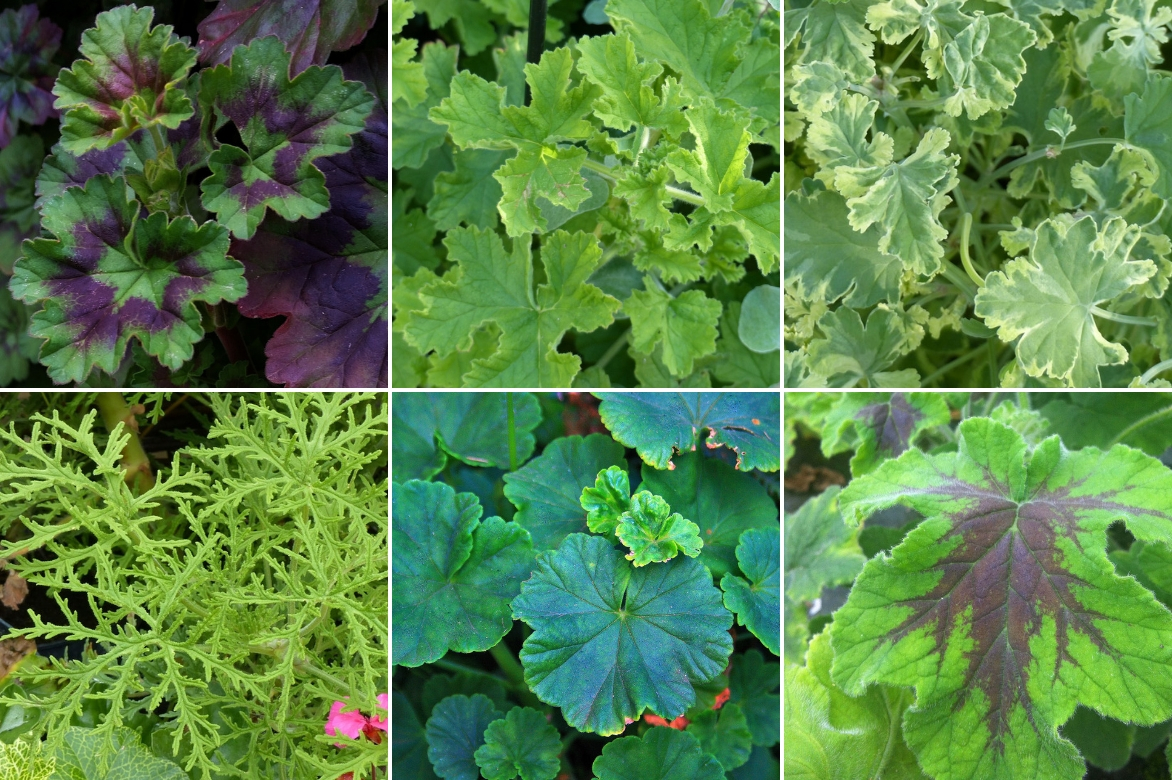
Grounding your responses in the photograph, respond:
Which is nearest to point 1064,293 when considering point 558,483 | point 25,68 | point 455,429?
point 558,483

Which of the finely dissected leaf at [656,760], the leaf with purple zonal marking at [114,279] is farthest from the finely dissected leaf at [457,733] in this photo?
the leaf with purple zonal marking at [114,279]

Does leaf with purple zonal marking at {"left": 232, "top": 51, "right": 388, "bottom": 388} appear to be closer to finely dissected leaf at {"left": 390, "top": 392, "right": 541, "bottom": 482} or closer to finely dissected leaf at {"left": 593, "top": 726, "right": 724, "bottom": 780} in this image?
finely dissected leaf at {"left": 390, "top": 392, "right": 541, "bottom": 482}

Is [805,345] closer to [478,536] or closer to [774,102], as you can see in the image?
[774,102]

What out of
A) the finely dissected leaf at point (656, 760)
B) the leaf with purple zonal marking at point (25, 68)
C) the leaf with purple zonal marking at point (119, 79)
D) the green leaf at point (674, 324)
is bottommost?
the finely dissected leaf at point (656, 760)

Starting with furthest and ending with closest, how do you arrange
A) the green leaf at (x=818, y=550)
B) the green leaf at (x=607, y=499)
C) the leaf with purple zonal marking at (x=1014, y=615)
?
1. the green leaf at (x=818, y=550)
2. the green leaf at (x=607, y=499)
3. the leaf with purple zonal marking at (x=1014, y=615)

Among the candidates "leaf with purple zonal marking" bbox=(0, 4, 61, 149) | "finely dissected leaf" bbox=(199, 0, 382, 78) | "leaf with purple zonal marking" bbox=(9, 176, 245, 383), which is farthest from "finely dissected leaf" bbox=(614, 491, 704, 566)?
"leaf with purple zonal marking" bbox=(0, 4, 61, 149)

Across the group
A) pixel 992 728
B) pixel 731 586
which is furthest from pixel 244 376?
pixel 992 728

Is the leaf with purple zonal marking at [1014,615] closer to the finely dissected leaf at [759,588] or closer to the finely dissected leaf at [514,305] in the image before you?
the finely dissected leaf at [759,588]
